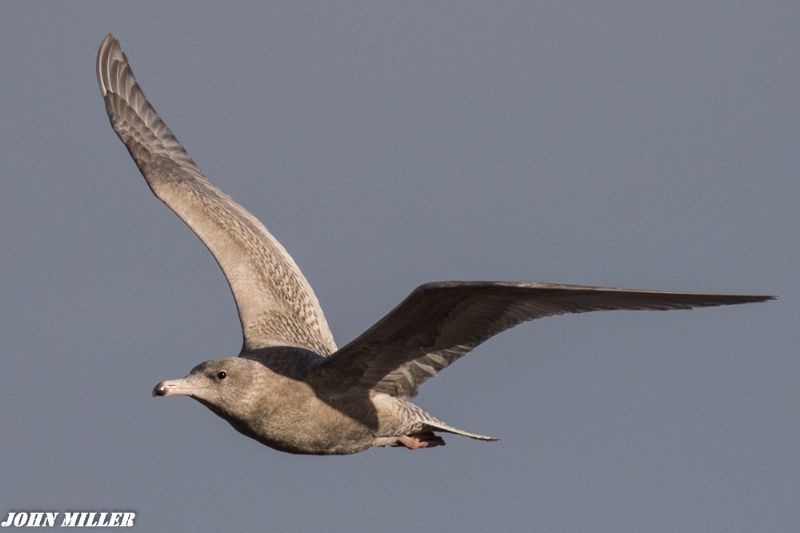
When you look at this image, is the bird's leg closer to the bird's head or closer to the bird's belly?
the bird's belly

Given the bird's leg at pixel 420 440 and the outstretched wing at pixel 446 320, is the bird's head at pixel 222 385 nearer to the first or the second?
the outstretched wing at pixel 446 320

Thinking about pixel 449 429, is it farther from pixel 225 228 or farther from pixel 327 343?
pixel 225 228

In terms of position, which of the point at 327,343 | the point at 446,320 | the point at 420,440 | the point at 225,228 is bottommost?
the point at 420,440

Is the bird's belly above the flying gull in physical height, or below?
below

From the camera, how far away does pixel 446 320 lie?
12250mm

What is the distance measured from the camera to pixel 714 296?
10.9m

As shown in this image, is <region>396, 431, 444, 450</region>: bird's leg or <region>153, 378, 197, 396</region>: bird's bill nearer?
<region>153, 378, 197, 396</region>: bird's bill

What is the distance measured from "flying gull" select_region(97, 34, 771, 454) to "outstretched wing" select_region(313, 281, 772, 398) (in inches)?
0.4

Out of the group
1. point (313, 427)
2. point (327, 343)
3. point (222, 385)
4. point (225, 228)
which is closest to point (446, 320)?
point (313, 427)

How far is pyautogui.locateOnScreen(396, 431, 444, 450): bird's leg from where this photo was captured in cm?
1377

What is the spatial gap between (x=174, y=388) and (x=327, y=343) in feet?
9.16

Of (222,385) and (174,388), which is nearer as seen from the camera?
(174,388)

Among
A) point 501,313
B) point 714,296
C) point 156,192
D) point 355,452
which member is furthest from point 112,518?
point 714,296

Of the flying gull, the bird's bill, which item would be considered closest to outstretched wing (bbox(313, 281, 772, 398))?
the flying gull
